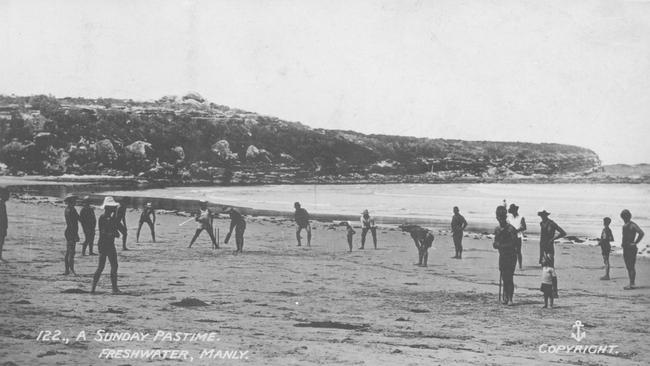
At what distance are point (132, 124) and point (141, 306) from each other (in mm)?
30701

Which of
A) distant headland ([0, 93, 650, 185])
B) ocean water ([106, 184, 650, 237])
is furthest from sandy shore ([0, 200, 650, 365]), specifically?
distant headland ([0, 93, 650, 185])

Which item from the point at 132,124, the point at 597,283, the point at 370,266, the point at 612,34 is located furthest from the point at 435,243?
the point at 132,124

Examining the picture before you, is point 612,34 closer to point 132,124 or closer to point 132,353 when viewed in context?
point 132,353

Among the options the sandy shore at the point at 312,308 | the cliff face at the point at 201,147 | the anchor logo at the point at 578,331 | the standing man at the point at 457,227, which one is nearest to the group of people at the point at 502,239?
the sandy shore at the point at 312,308

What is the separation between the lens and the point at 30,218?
1666cm

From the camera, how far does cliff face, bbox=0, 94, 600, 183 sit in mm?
28834

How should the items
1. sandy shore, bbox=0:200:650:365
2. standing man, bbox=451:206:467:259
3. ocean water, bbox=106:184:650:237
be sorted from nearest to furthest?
sandy shore, bbox=0:200:650:365 < standing man, bbox=451:206:467:259 < ocean water, bbox=106:184:650:237

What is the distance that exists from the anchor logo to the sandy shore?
9 centimetres

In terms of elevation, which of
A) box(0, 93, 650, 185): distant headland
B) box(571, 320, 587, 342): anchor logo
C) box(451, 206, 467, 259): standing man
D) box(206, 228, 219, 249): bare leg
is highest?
box(0, 93, 650, 185): distant headland

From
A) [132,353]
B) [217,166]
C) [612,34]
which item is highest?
[612,34]

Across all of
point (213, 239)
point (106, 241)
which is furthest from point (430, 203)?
point (106, 241)

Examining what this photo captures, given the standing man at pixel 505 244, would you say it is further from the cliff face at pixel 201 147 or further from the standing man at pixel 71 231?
the cliff face at pixel 201 147

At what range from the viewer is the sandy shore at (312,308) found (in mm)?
7734

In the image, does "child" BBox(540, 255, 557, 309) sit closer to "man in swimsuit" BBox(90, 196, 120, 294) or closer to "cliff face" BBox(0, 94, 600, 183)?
"man in swimsuit" BBox(90, 196, 120, 294)
